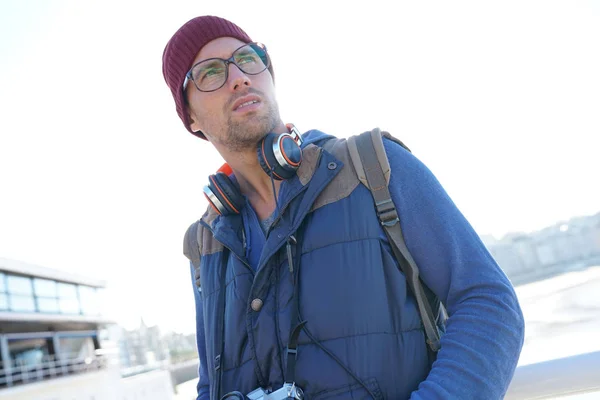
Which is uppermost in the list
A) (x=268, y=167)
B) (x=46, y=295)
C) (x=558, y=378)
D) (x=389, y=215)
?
(x=46, y=295)

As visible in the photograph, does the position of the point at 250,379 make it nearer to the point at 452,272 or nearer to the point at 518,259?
the point at 452,272

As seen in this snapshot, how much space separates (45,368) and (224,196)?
88.0 ft

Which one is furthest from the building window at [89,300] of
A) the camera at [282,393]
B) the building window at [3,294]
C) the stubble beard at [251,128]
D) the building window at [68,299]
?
the camera at [282,393]

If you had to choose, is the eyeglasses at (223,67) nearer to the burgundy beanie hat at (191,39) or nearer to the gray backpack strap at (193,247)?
the burgundy beanie hat at (191,39)

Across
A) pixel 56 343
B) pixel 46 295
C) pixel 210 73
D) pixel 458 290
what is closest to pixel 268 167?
pixel 210 73

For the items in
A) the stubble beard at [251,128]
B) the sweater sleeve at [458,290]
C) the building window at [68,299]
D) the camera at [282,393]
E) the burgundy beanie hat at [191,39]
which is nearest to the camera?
the sweater sleeve at [458,290]

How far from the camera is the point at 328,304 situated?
136 centimetres

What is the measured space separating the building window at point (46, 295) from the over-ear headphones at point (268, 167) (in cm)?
2670

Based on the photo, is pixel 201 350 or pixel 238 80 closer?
pixel 238 80

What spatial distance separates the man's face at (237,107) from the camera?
5.95ft

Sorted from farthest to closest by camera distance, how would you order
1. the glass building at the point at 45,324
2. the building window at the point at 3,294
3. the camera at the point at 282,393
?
the glass building at the point at 45,324 < the building window at the point at 3,294 < the camera at the point at 282,393

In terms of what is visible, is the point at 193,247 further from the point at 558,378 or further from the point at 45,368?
the point at 45,368

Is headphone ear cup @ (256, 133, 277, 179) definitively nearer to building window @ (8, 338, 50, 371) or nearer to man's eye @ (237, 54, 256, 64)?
man's eye @ (237, 54, 256, 64)

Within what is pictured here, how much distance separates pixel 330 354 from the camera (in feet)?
4.35
